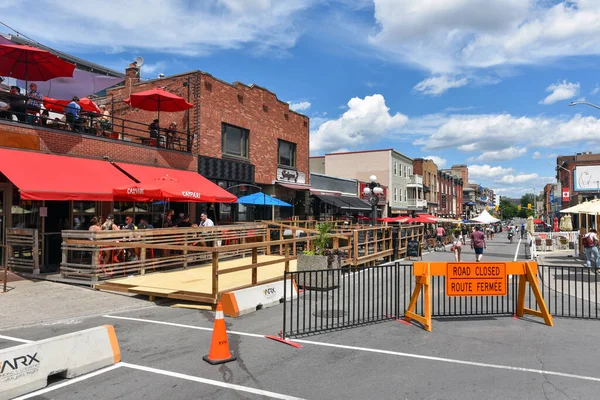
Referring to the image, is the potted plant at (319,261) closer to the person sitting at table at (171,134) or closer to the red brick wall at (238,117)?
the person sitting at table at (171,134)

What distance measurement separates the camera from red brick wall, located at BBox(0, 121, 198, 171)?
12148 millimetres

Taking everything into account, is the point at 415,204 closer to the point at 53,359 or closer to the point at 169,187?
the point at 169,187

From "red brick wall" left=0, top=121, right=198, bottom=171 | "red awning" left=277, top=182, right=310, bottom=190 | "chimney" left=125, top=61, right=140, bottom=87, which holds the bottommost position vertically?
"red awning" left=277, top=182, right=310, bottom=190

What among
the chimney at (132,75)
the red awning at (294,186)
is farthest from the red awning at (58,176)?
the red awning at (294,186)

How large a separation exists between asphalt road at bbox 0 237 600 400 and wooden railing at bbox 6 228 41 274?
458 cm

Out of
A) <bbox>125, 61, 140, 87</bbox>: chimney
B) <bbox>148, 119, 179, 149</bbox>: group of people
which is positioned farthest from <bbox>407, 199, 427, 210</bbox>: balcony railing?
<bbox>148, 119, 179, 149</bbox>: group of people

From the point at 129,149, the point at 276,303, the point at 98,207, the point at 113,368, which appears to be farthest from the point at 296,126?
the point at 113,368

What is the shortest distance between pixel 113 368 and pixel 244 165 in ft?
51.9

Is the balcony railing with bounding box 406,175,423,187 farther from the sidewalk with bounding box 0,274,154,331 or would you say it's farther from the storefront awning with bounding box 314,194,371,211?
the sidewalk with bounding box 0,274,154,331

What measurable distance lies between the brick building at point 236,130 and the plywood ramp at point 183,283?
7570mm

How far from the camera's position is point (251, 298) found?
8461mm

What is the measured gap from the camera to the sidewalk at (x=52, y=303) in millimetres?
7602

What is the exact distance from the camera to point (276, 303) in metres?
9.13

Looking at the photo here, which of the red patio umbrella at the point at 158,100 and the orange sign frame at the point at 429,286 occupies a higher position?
the red patio umbrella at the point at 158,100
